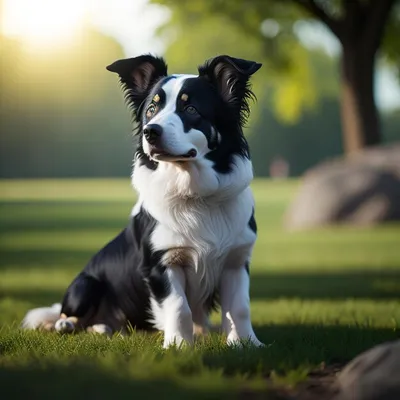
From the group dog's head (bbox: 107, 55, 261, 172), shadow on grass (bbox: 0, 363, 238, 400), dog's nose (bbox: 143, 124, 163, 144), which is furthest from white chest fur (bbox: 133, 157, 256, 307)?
shadow on grass (bbox: 0, 363, 238, 400)

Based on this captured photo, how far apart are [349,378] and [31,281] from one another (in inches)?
301

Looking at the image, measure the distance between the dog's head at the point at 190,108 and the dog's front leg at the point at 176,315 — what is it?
82cm

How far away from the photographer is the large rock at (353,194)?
1620cm

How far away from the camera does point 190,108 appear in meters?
4.92

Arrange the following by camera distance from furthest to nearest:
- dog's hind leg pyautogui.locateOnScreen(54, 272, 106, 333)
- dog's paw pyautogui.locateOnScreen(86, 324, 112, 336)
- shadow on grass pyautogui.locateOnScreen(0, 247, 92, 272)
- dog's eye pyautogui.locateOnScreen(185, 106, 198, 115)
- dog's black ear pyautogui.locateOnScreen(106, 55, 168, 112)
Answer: shadow on grass pyautogui.locateOnScreen(0, 247, 92, 272) → dog's hind leg pyautogui.locateOnScreen(54, 272, 106, 333) → dog's paw pyautogui.locateOnScreen(86, 324, 112, 336) → dog's black ear pyautogui.locateOnScreen(106, 55, 168, 112) → dog's eye pyautogui.locateOnScreen(185, 106, 198, 115)

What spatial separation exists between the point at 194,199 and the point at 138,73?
3.19ft

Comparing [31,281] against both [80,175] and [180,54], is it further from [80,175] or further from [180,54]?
[80,175]

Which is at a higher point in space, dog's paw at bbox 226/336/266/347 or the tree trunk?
the tree trunk

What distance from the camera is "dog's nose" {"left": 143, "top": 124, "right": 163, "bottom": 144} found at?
4652 mm

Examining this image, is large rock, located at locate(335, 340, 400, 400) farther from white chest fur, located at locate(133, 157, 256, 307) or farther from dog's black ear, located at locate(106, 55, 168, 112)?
dog's black ear, located at locate(106, 55, 168, 112)

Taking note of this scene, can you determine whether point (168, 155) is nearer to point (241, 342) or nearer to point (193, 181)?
point (193, 181)

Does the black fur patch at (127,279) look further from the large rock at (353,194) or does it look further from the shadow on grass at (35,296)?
the large rock at (353,194)

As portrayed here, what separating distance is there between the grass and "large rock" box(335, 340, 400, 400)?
364 millimetres

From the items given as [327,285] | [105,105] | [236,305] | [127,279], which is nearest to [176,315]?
[236,305]
